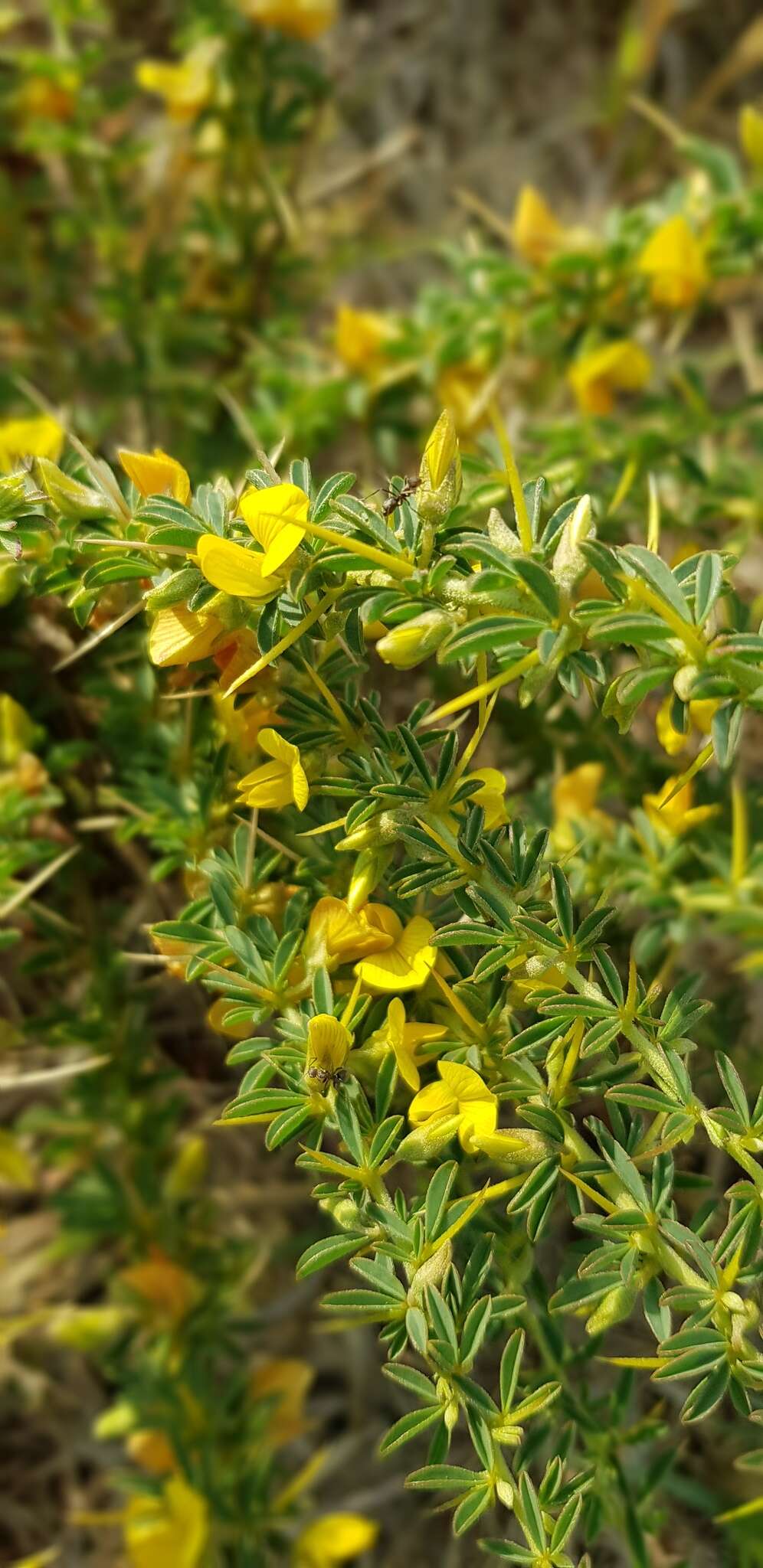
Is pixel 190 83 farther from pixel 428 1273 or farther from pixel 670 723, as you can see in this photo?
pixel 428 1273

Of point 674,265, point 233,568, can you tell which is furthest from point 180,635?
point 674,265

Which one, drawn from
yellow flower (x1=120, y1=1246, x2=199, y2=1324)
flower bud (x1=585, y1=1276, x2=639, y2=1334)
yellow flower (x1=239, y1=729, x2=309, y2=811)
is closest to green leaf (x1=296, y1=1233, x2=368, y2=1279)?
flower bud (x1=585, y1=1276, x2=639, y2=1334)

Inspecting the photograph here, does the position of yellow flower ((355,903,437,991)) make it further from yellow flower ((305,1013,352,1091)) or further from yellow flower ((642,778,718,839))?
yellow flower ((642,778,718,839))

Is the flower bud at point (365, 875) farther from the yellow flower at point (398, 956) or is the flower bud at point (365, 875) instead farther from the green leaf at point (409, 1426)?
the green leaf at point (409, 1426)

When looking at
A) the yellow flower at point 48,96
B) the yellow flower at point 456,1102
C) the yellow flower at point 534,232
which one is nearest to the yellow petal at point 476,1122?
the yellow flower at point 456,1102

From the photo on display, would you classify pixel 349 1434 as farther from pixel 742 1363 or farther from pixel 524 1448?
pixel 742 1363

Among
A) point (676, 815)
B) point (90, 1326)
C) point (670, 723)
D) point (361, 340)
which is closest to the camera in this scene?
point (670, 723)

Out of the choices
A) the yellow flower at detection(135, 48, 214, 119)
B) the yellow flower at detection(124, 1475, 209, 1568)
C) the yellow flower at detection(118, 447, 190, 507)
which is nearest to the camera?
the yellow flower at detection(118, 447, 190, 507)

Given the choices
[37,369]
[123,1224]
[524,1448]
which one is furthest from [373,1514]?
[37,369]
